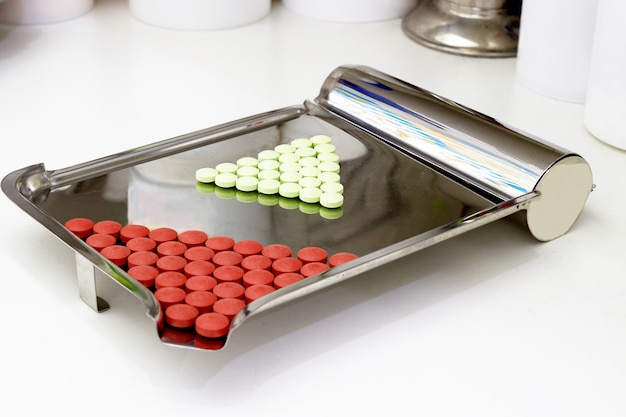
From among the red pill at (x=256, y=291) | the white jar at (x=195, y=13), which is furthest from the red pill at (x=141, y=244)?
the white jar at (x=195, y=13)

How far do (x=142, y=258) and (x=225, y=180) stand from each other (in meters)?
0.15

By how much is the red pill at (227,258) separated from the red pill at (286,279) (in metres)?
0.04

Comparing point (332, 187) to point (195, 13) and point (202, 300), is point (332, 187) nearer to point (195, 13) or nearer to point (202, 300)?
point (202, 300)

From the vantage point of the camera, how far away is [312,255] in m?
0.73

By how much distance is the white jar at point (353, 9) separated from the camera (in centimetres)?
143

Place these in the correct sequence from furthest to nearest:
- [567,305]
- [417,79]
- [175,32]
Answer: [175,32] → [417,79] → [567,305]

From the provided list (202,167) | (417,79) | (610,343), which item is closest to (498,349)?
(610,343)

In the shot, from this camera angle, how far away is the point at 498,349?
0.72m

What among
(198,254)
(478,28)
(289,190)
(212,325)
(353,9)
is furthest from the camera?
(353,9)

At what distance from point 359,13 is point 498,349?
2.73 feet

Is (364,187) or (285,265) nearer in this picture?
(285,265)

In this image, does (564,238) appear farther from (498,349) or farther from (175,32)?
(175,32)

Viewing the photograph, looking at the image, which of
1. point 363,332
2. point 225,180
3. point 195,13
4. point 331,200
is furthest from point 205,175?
point 195,13

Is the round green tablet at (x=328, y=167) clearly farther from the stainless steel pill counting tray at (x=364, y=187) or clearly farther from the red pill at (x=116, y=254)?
the red pill at (x=116, y=254)
